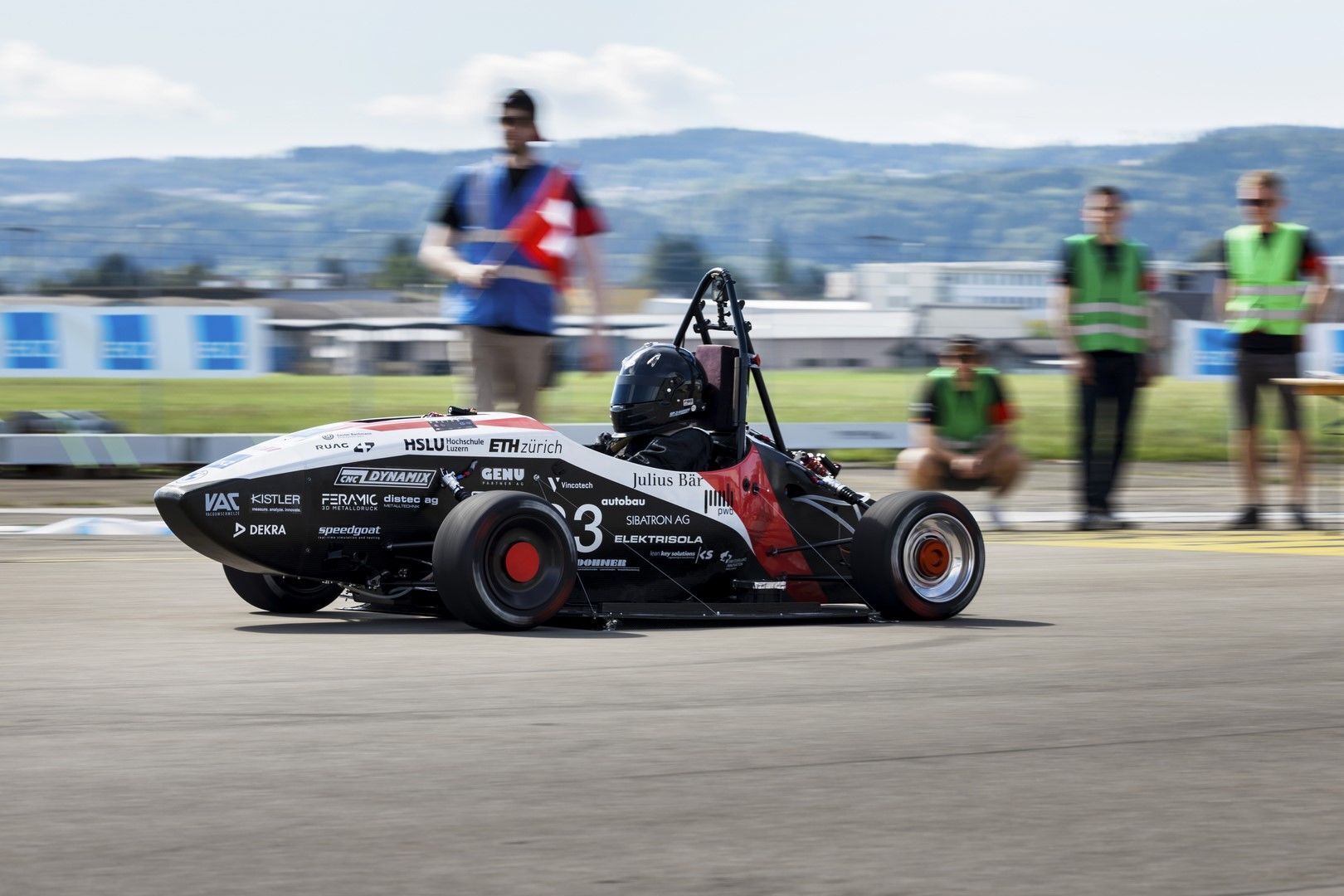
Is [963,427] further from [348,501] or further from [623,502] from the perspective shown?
[348,501]

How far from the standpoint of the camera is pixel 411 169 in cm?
10394

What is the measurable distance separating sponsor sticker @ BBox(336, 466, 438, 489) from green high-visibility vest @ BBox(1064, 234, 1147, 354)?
5.48m

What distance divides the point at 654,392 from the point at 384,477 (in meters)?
1.24

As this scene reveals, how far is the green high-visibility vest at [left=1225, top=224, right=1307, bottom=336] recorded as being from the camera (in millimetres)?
10688

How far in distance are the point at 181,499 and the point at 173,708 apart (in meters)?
1.37

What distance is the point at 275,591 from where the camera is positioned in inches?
260

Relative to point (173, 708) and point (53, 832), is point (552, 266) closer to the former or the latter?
point (173, 708)

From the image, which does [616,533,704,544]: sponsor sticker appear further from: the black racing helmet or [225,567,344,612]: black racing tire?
[225,567,344,612]: black racing tire

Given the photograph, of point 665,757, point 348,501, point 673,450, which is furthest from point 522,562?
point 665,757

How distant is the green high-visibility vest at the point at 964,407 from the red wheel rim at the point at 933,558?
3652 millimetres

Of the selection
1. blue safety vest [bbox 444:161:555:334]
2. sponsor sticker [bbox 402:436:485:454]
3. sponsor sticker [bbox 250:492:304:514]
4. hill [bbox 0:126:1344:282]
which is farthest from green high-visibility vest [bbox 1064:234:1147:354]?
sponsor sticker [bbox 250:492:304:514]

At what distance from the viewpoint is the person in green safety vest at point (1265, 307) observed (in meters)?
10.7

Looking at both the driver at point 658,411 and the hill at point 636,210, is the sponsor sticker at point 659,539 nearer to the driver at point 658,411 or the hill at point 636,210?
the driver at point 658,411

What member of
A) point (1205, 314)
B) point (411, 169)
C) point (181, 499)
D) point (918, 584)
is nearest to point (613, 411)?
point (918, 584)
